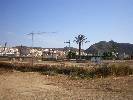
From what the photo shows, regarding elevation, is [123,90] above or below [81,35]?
below

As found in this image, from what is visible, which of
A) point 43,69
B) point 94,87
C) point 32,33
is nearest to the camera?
point 94,87

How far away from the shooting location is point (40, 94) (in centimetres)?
1931

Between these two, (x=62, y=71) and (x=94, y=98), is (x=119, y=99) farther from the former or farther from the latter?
(x=62, y=71)

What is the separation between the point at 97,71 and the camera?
35094mm

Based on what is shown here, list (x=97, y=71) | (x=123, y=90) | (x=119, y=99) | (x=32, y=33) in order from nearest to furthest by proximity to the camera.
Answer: (x=119, y=99), (x=123, y=90), (x=97, y=71), (x=32, y=33)

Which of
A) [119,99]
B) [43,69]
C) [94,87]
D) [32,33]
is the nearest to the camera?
[119,99]

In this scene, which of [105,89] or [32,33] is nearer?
[105,89]

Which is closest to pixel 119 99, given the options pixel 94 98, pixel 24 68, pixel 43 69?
pixel 94 98

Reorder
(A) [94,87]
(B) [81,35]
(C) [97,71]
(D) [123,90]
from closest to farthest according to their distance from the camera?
(D) [123,90]
(A) [94,87]
(C) [97,71]
(B) [81,35]

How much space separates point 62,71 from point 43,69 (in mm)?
4036

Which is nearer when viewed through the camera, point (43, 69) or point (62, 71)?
point (62, 71)

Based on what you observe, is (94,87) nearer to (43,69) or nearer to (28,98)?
(28,98)

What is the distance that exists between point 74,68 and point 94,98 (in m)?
20.8

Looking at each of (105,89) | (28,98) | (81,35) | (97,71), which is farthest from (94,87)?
(81,35)
